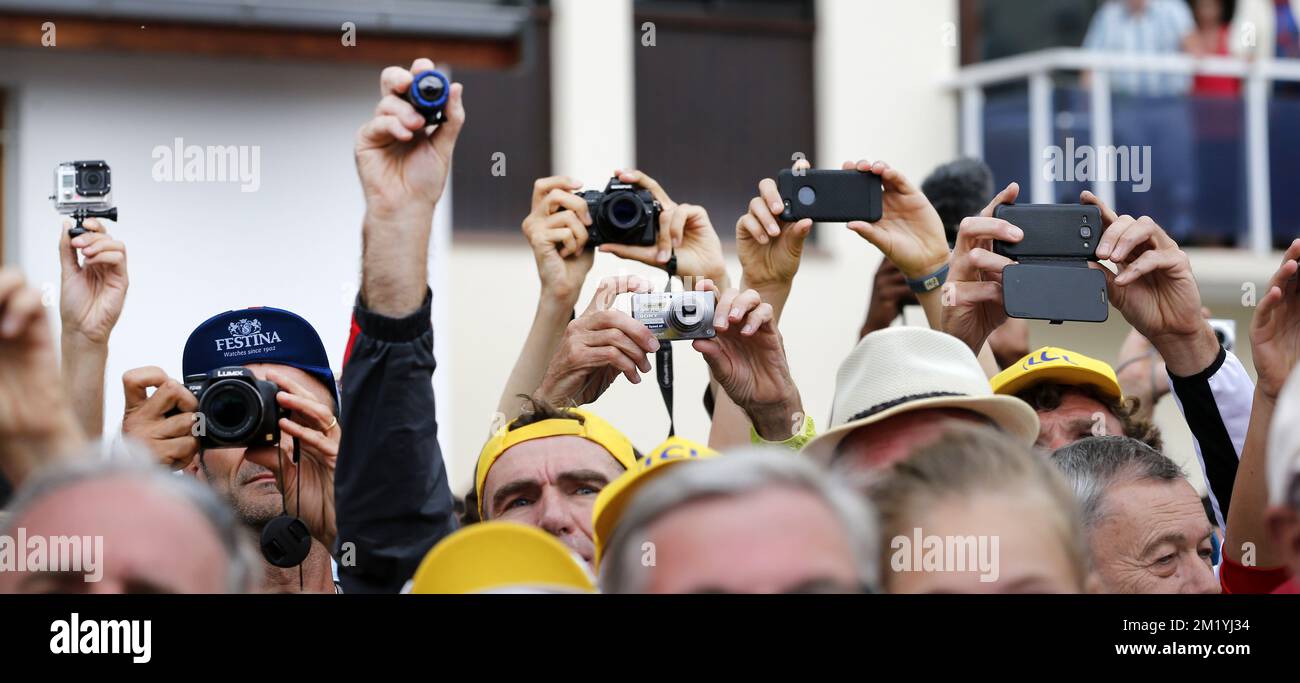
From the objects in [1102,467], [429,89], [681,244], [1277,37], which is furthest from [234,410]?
[1277,37]

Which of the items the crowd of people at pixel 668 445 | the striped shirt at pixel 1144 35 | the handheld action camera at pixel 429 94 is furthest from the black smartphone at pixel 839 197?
the striped shirt at pixel 1144 35

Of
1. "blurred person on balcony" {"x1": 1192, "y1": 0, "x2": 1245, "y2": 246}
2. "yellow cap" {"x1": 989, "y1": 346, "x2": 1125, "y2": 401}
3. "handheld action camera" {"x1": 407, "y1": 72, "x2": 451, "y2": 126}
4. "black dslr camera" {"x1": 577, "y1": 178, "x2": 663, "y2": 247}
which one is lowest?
"yellow cap" {"x1": 989, "y1": 346, "x2": 1125, "y2": 401}

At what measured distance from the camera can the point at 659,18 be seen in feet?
27.7

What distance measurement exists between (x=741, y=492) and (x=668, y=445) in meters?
0.57

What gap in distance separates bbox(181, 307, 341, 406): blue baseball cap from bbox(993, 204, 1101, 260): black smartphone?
4.42 feet

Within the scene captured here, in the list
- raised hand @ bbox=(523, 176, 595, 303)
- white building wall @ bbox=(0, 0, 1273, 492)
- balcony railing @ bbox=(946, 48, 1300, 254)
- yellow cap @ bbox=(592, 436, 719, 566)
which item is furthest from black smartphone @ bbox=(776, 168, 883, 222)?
balcony railing @ bbox=(946, 48, 1300, 254)

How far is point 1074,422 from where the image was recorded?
11.3 ft

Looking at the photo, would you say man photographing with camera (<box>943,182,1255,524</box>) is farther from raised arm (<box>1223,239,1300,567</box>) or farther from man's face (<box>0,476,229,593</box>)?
man's face (<box>0,476,229,593</box>)

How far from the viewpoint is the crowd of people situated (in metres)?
1.85

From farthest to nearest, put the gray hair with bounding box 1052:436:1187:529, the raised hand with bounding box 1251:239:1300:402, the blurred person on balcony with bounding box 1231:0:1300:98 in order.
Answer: the blurred person on balcony with bounding box 1231:0:1300:98 < the gray hair with bounding box 1052:436:1187:529 < the raised hand with bounding box 1251:239:1300:402

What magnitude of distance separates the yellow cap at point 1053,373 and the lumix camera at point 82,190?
1764 millimetres

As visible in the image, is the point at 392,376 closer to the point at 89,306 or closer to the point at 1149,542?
the point at 89,306

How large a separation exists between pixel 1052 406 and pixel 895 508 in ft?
4.65
